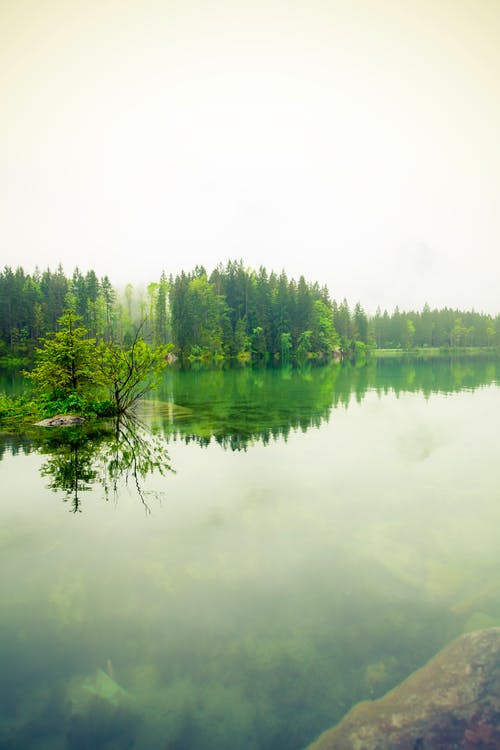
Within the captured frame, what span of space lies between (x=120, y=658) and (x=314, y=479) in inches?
330

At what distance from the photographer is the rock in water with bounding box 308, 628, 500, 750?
437 cm

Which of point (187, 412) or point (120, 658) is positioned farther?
point (187, 412)

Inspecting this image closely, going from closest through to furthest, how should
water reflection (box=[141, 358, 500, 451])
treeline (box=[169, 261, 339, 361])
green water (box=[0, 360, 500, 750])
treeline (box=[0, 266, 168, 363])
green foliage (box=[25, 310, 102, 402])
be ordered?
green water (box=[0, 360, 500, 750]), water reflection (box=[141, 358, 500, 451]), green foliage (box=[25, 310, 102, 402]), treeline (box=[0, 266, 168, 363]), treeline (box=[169, 261, 339, 361])

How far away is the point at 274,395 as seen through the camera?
32469 millimetres

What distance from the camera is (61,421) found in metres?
20.8

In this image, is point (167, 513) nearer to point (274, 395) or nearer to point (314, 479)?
point (314, 479)

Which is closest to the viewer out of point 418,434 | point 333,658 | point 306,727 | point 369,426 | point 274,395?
point 306,727

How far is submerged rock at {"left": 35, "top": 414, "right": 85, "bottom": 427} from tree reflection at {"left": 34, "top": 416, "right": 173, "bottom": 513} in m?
0.83

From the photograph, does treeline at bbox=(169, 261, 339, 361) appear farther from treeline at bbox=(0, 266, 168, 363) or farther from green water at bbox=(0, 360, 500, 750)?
green water at bbox=(0, 360, 500, 750)

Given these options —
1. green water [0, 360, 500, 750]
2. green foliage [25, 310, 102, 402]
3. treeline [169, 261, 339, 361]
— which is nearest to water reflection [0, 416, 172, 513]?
green water [0, 360, 500, 750]

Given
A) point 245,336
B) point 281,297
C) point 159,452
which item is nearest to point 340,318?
point 281,297

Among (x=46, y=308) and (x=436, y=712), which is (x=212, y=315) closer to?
(x=46, y=308)

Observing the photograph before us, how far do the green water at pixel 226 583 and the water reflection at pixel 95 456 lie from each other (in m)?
0.11

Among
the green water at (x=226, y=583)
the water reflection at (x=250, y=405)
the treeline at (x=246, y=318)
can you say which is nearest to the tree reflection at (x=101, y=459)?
the green water at (x=226, y=583)
